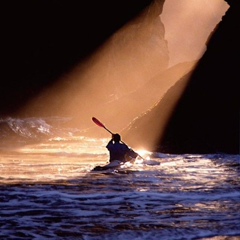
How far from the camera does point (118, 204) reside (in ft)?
41.8

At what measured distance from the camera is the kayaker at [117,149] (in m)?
24.2

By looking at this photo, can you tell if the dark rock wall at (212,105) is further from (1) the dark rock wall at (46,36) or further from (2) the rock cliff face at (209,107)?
(1) the dark rock wall at (46,36)

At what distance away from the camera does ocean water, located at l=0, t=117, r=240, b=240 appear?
9.60 metres

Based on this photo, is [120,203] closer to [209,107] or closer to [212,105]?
[209,107]

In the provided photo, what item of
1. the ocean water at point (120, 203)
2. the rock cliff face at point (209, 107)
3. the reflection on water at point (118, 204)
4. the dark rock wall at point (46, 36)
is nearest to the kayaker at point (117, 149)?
the ocean water at point (120, 203)

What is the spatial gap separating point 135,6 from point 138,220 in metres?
61.6

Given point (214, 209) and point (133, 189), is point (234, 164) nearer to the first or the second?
point (133, 189)

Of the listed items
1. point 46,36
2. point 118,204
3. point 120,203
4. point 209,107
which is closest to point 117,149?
point 120,203

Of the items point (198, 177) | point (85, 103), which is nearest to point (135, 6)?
point (85, 103)

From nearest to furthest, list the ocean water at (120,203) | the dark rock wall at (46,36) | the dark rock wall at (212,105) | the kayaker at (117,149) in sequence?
the ocean water at (120,203), the kayaker at (117,149), the dark rock wall at (212,105), the dark rock wall at (46,36)

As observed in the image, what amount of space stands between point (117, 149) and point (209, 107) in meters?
12.6

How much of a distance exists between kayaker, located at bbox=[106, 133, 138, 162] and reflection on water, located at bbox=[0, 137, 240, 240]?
3257 mm

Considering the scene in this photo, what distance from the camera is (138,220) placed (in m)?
10.7

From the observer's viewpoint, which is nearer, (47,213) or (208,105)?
(47,213)
